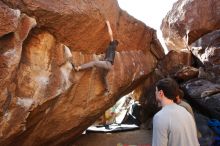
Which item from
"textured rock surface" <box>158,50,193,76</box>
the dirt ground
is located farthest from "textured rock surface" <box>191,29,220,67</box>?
the dirt ground

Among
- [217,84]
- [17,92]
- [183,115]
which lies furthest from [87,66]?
[217,84]

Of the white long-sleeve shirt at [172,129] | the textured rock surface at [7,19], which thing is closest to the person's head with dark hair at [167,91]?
the white long-sleeve shirt at [172,129]

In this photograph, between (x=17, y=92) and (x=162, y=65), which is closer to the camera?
(x=17, y=92)

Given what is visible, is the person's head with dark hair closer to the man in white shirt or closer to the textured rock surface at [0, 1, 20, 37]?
the man in white shirt

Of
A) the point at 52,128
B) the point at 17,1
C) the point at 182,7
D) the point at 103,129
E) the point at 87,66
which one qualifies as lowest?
the point at 103,129

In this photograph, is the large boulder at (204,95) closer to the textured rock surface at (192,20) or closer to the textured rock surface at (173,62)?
the textured rock surface at (173,62)

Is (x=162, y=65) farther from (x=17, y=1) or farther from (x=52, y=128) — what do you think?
(x=17, y=1)

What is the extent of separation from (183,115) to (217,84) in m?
8.08

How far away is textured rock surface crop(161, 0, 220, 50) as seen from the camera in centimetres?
1302

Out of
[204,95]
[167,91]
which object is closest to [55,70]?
[167,91]

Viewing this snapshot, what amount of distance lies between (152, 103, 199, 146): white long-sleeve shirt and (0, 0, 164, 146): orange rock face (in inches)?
104

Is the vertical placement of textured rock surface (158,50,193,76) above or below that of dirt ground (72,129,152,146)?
above

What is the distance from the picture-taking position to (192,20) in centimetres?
1330

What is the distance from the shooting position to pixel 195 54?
12.7 metres
